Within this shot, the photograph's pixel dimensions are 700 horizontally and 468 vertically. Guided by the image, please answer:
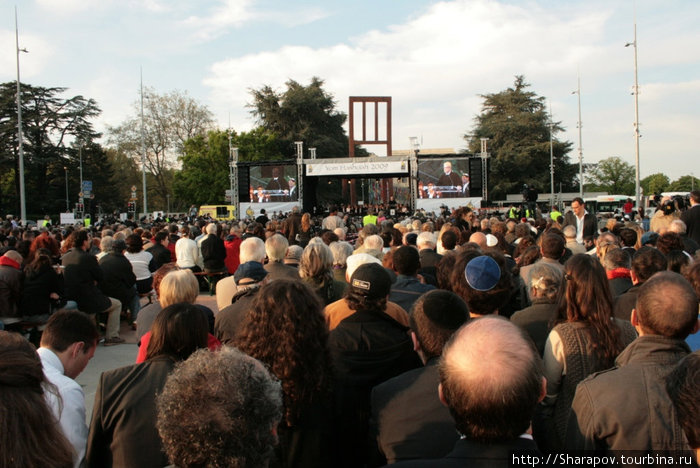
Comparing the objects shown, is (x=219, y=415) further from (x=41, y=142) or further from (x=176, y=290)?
(x=41, y=142)

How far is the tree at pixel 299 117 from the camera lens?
5369 centimetres

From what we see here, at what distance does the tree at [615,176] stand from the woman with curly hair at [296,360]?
87.4 m

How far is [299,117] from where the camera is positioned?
180 feet

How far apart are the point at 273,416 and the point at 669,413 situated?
1482 mm

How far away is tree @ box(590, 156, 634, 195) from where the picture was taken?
8100 centimetres

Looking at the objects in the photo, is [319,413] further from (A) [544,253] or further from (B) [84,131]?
(B) [84,131]

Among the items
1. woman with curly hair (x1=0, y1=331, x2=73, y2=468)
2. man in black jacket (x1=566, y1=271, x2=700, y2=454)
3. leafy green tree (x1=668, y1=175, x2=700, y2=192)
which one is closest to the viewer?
woman with curly hair (x1=0, y1=331, x2=73, y2=468)

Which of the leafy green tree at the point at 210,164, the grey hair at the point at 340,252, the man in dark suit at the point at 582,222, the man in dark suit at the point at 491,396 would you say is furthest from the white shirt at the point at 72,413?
the leafy green tree at the point at 210,164

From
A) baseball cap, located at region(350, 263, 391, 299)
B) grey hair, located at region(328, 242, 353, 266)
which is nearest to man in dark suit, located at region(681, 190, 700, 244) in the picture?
grey hair, located at region(328, 242, 353, 266)

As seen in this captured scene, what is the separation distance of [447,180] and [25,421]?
27.0 meters

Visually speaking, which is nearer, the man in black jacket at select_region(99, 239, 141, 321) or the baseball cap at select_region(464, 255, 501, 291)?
the baseball cap at select_region(464, 255, 501, 291)

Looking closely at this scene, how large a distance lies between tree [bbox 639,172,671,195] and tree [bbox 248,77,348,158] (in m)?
60.6

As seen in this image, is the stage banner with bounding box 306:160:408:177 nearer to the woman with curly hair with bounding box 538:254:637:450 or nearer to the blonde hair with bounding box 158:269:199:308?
the blonde hair with bounding box 158:269:199:308

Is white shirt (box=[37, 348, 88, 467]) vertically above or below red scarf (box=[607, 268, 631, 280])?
below
